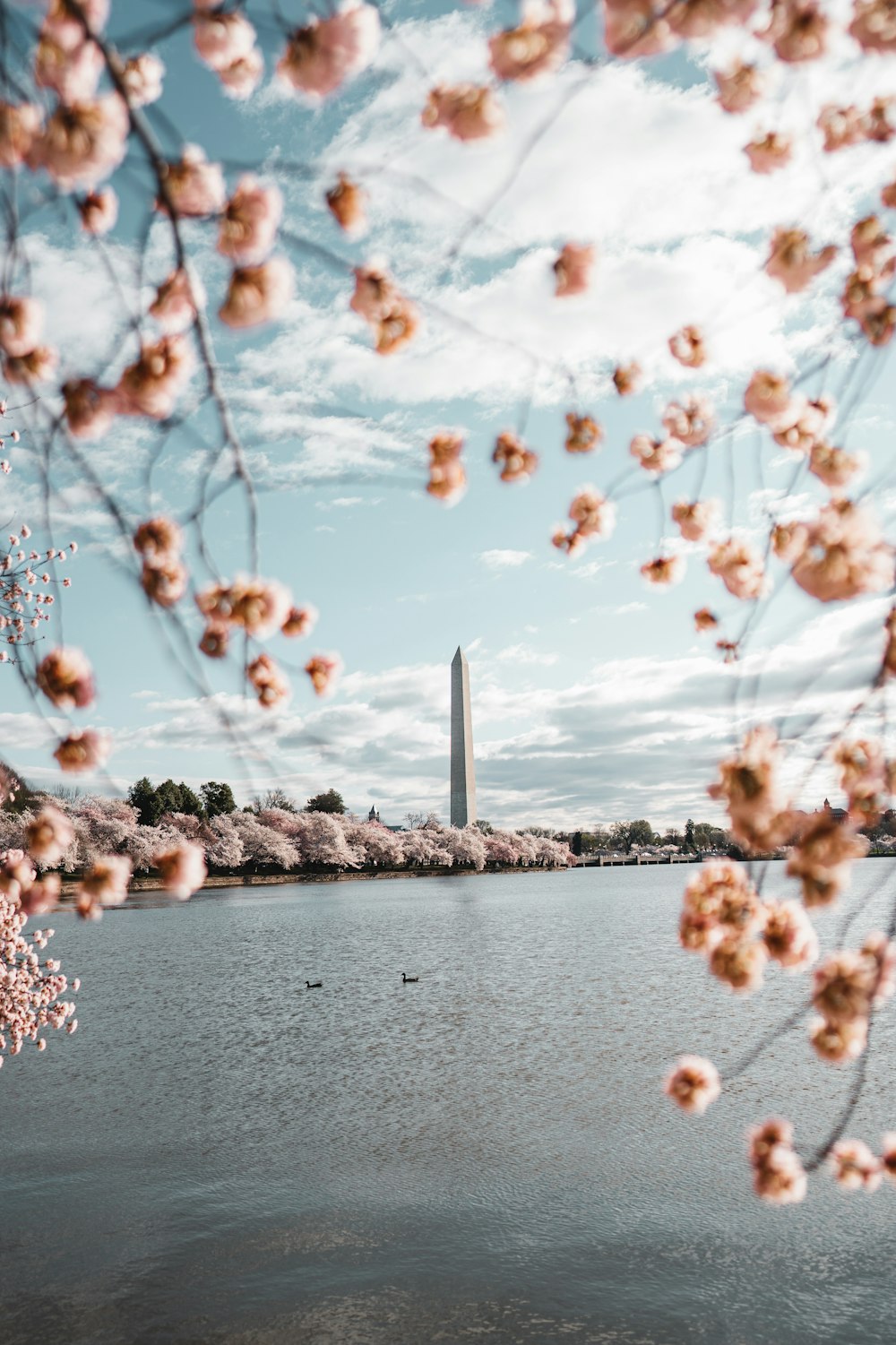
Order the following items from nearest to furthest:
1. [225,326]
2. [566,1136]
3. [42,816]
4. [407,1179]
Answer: [225,326] < [42,816] < [407,1179] < [566,1136]

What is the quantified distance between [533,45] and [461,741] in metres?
56.8

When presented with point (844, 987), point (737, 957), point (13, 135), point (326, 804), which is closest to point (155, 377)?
point (13, 135)

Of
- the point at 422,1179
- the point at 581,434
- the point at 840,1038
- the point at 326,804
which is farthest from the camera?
the point at 326,804

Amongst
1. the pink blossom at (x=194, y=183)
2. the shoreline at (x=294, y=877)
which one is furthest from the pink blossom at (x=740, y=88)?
the shoreline at (x=294, y=877)

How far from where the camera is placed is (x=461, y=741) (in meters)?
58.3

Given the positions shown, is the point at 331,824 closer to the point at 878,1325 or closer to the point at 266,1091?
the point at 266,1091

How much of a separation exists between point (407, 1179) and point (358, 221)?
1013 cm

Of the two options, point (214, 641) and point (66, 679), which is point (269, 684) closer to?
point (214, 641)

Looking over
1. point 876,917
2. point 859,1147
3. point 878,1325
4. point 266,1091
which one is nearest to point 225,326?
point 859,1147

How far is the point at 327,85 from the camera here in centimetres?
178

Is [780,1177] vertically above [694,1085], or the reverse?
[694,1085]

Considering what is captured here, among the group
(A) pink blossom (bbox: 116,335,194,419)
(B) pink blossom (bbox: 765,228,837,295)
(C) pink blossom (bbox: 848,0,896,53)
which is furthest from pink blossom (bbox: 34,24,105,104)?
(B) pink blossom (bbox: 765,228,837,295)

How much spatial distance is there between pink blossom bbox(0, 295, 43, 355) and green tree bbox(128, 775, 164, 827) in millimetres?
60223

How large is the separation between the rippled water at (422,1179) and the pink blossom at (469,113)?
1.85 metres
